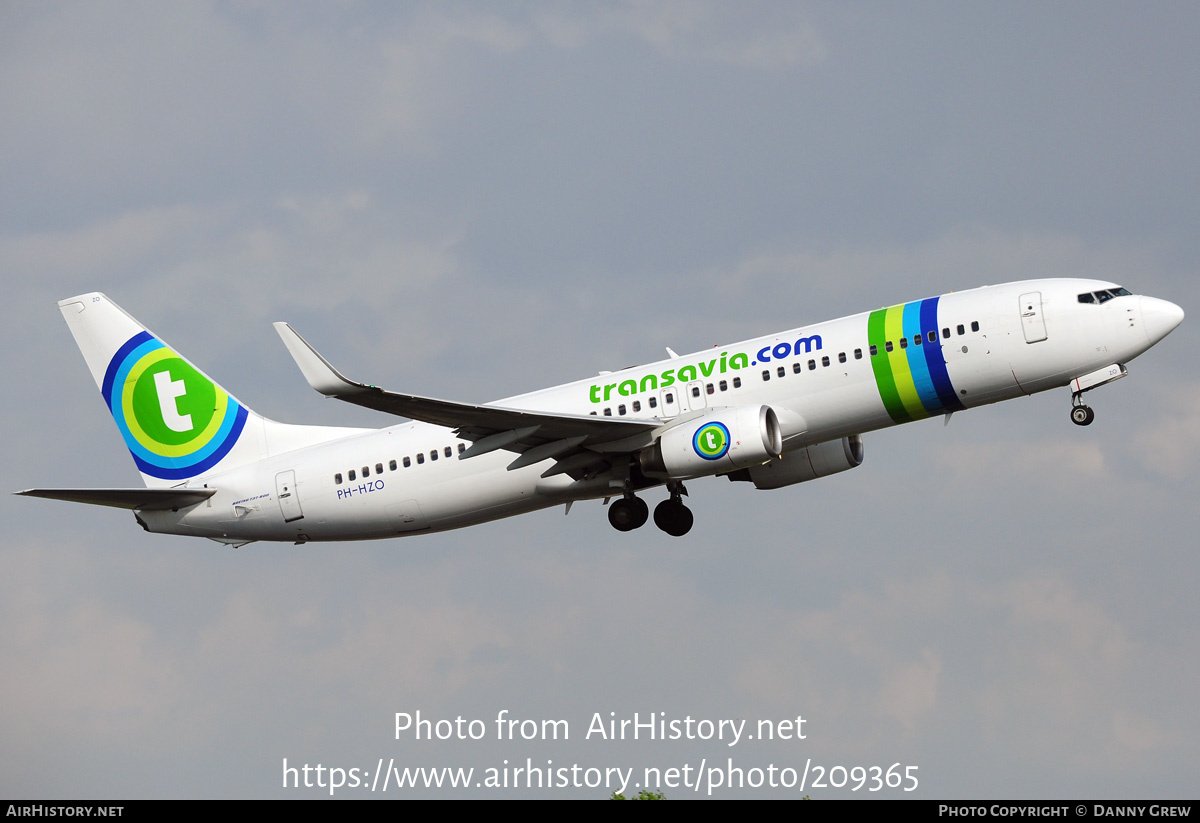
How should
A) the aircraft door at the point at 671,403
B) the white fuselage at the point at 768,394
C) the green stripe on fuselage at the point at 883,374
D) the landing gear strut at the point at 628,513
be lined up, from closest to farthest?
the white fuselage at the point at 768,394
the green stripe on fuselage at the point at 883,374
the aircraft door at the point at 671,403
the landing gear strut at the point at 628,513

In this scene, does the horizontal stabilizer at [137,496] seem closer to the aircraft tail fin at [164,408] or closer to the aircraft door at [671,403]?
the aircraft tail fin at [164,408]

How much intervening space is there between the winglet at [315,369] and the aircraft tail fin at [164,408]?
10.9m

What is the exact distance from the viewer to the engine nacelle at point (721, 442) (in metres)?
38.6

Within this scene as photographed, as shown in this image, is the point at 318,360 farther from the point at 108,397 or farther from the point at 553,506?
the point at 108,397

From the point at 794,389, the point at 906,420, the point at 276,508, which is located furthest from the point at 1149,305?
the point at 276,508

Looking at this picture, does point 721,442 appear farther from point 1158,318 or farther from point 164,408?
point 164,408

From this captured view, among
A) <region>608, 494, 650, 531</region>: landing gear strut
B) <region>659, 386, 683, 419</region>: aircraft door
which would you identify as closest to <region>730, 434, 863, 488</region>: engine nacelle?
<region>608, 494, 650, 531</region>: landing gear strut

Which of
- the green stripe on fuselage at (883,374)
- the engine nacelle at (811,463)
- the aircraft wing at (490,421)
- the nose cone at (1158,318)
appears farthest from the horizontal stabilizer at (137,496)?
the nose cone at (1158,318)

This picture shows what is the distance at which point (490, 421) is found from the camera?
38.8 m

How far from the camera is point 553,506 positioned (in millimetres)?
43969

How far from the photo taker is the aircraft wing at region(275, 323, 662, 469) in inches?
1395
